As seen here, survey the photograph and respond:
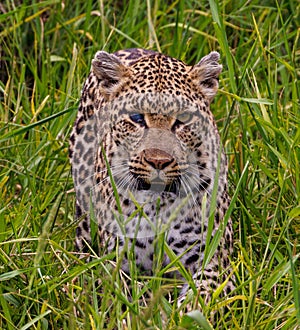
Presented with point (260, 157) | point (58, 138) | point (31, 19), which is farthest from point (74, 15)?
point (260, 157)

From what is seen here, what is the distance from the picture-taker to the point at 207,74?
5.75 m

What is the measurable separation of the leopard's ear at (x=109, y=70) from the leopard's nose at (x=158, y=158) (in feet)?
1.99

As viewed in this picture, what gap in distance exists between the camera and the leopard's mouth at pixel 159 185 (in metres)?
5.34

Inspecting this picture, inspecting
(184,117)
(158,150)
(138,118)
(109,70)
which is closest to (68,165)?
(109,70)

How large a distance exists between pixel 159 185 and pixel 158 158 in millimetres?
203

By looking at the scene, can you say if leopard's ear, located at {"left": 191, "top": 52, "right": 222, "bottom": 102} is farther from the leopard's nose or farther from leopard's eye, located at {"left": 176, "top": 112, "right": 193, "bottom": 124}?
the leopard's nose

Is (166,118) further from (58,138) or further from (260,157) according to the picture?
(58,138)

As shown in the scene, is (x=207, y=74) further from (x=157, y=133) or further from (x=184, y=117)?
(x=157, y=133)

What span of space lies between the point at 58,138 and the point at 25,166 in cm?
100

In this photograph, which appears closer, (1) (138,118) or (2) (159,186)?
(2) (159,186)

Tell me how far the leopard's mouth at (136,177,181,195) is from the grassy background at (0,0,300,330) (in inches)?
12.5

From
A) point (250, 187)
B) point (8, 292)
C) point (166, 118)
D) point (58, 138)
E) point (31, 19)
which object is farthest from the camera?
point (31, 19)

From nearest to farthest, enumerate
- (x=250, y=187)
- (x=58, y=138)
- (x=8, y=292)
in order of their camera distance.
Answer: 1. (x=8, y=292)
2. (x=250, y=187)
3. (x=58, y=138)

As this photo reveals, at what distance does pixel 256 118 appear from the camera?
5.73 metres
